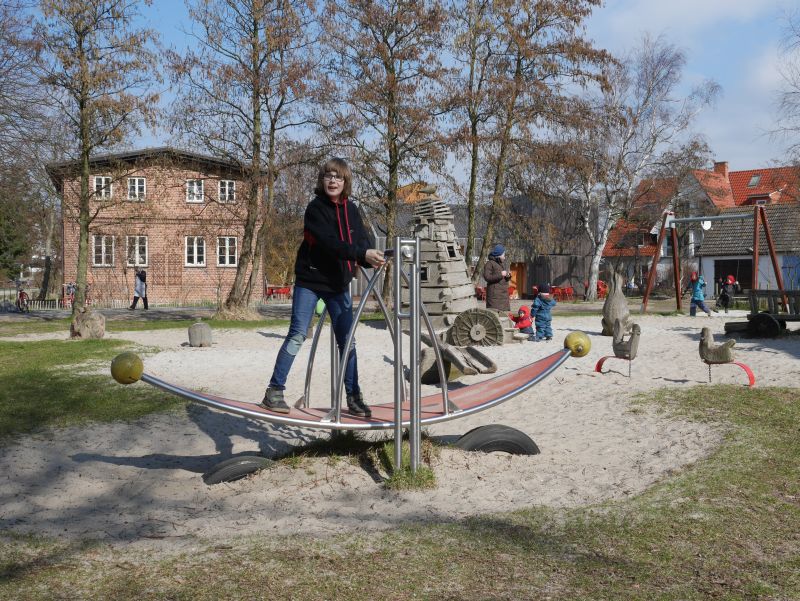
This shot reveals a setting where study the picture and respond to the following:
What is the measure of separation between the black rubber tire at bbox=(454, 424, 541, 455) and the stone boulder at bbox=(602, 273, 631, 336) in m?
6.73

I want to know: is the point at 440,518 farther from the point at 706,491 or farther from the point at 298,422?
the point at 706,491

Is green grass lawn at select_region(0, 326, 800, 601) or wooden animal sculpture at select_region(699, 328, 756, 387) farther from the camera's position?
wooden animal sculpture at select_region(699, 328, 756, 387)

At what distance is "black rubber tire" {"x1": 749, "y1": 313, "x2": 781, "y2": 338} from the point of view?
46.1ft

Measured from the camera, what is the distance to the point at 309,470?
537 centimetres

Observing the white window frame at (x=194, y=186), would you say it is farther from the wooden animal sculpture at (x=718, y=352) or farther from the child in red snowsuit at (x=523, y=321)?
the wooden animal sculpture at (x=718, y=352)

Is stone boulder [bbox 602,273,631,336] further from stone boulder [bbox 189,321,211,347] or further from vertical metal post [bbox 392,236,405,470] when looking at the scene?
vertical metal post [bbox 392,236,405,470]

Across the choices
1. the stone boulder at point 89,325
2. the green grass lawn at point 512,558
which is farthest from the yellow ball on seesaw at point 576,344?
the stone boulder at point 89,325

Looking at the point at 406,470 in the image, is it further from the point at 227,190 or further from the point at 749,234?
the point at 749,234

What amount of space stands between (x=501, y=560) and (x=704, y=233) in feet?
142

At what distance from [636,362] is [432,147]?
1146 centimetres

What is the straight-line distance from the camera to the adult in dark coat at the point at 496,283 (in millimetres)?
15852

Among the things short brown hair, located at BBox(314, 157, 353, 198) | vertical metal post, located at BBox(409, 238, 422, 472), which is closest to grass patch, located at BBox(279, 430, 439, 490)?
vertical metal post, located at BBox(409, 238, 422, 472)

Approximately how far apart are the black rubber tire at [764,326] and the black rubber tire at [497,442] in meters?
9.88

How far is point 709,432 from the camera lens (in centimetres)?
647
